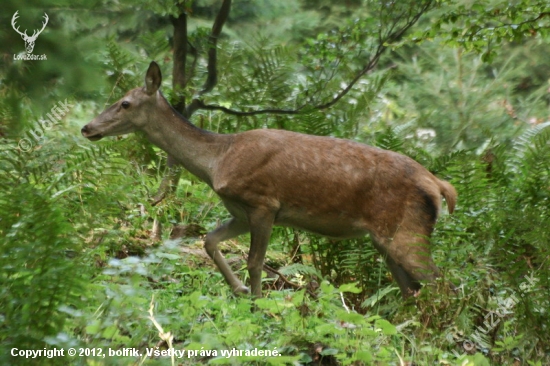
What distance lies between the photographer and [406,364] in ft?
16.6

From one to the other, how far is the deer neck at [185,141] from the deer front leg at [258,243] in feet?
2.27

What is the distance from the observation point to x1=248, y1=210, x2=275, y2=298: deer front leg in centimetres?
719

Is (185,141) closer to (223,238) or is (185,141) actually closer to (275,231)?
(223,238)

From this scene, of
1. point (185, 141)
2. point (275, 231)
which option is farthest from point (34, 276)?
point (275, 231)

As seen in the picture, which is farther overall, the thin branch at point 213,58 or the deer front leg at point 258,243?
the thin branch at point 213,58

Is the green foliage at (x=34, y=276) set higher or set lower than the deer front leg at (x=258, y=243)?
higher

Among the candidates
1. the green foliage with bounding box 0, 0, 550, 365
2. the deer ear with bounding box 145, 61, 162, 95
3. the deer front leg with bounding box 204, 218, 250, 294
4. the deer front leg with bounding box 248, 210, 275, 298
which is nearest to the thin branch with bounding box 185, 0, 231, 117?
the green foliage with bounding box 0, 0, 550, 365

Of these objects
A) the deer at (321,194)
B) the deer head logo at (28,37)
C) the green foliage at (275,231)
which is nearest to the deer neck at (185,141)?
the deer at (321,194)

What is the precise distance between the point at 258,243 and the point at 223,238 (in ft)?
1.33

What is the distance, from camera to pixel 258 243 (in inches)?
284

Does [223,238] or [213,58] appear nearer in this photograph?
[223,238]

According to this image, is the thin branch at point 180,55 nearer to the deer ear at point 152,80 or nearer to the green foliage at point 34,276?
the deer ear at point 152,80

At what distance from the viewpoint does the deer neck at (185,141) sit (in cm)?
767

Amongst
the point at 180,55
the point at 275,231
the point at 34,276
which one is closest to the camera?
the point at 34,276
